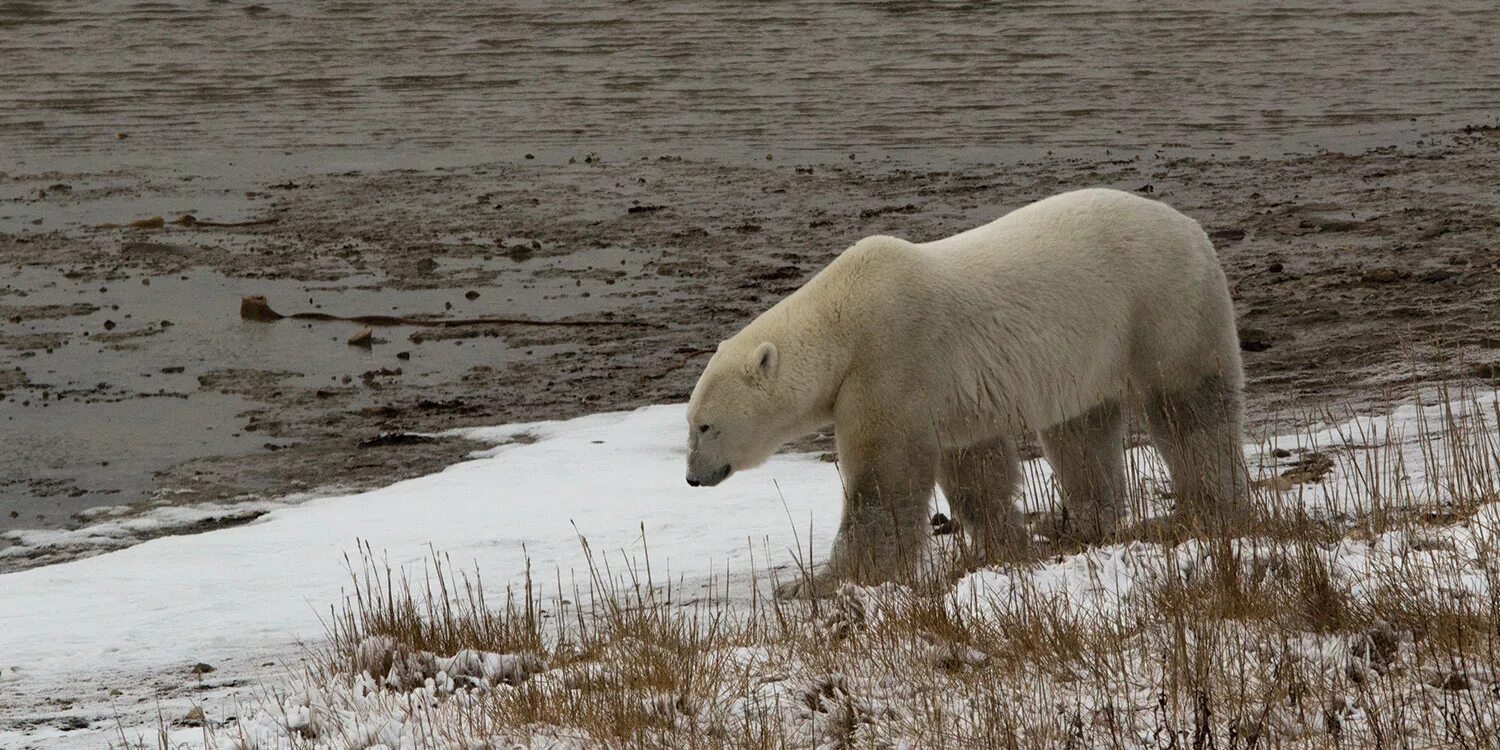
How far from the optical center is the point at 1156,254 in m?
6.91

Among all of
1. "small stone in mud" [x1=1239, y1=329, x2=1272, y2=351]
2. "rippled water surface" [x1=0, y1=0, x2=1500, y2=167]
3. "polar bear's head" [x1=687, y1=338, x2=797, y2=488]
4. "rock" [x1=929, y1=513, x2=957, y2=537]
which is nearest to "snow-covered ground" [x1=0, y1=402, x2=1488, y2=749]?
"polar bear's head" [x1=687, y1=338, x2=797, y2=488]

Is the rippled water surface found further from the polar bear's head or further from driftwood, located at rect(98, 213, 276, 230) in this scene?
the polar bear's head

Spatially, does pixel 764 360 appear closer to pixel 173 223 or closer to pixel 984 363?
pixel 984 363

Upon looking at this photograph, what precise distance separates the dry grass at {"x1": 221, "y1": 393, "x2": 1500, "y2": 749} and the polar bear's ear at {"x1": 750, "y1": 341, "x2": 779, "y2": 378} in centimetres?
137

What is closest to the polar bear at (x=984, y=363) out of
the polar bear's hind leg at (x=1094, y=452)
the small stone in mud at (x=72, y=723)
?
the polar bear's hind leg at (x=1094, y=452)

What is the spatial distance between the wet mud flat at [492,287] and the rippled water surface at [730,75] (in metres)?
1.99

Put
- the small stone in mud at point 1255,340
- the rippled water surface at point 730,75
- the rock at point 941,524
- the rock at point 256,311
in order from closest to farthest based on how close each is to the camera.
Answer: the rock at point 941,524 < the small stone in mud at point 1255,340 < the rock at point 256,311 < the rippled water surface at point 730,75

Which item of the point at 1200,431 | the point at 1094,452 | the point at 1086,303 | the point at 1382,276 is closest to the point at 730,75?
the point at 1382,276

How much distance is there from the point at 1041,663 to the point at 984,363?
2.40 metres

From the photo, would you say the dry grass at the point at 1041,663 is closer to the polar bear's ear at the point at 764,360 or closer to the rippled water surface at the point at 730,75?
the polar bear's ear at the point at 764,360

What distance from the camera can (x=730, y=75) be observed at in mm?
24031

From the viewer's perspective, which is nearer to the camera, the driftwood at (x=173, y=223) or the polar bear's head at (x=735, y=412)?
the polar bear's head at (x=735, y=412)

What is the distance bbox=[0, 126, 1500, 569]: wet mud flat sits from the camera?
10.1 m

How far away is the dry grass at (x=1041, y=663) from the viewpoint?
4.02 meters
